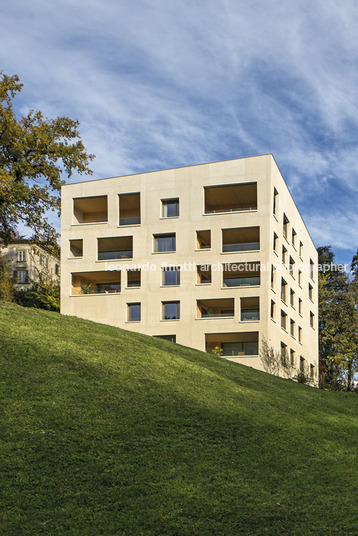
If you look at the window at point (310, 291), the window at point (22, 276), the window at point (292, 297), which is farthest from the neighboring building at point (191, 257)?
the window at point (22, 276)

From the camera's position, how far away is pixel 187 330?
47000 mm

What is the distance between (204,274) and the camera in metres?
49.5

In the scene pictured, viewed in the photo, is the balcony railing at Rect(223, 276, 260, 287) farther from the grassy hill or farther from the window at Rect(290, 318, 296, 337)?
the grassy hill

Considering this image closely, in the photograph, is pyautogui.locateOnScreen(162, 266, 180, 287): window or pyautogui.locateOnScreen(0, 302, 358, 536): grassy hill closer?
pyautogui.locateOnScreen(0, 302, 358, 536): grassy hill

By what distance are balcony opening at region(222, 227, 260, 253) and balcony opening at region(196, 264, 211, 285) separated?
1854mm

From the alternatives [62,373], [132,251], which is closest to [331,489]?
[62,373]

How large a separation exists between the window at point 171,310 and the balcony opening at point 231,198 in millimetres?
7708

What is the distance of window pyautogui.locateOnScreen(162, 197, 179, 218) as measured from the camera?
162ft

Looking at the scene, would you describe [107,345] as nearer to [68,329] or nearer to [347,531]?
[68,329]

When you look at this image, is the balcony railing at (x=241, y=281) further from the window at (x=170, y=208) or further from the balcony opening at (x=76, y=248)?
the balcony opening at (x=76, y=248)

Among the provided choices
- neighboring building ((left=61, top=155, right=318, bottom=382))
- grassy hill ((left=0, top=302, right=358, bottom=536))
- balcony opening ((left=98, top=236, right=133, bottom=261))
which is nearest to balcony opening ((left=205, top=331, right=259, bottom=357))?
neighboring building ((left=61, top=155, right=318, bottom=382))

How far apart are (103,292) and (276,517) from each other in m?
41.5

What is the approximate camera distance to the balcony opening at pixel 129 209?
50.7 m

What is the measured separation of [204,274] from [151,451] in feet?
124
